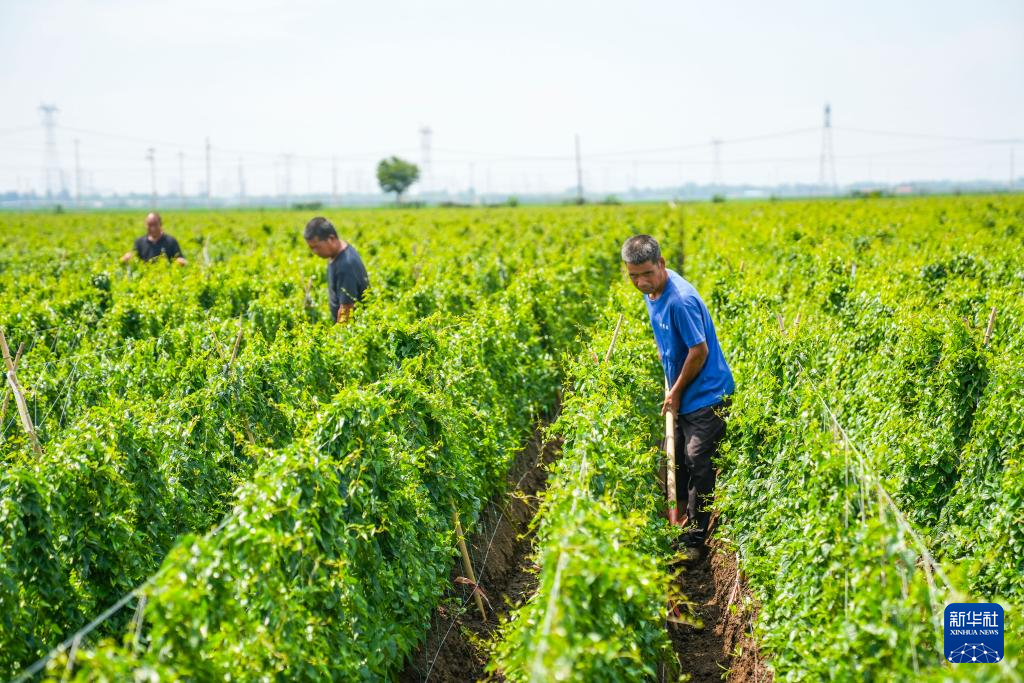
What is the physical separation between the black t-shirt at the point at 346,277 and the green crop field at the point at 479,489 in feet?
2.40

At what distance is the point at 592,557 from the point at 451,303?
745 centimetres

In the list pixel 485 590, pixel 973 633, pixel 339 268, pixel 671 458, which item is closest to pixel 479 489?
pixel 485 590

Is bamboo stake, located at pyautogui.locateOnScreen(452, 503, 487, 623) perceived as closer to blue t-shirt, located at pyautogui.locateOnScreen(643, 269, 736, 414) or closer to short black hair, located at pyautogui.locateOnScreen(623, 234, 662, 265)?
→ blue t-shirt, located at pyautogui.locateOnScreen(643, 269, 736, 414)

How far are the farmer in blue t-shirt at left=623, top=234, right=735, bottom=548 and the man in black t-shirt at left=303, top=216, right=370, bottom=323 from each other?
11.7 feet

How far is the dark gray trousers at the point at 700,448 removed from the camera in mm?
6051

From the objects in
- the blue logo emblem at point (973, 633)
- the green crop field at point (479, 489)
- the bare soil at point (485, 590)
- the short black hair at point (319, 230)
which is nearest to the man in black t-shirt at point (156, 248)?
the green crop field at point (479, 489)

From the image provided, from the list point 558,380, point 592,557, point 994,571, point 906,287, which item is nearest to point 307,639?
point 592,557

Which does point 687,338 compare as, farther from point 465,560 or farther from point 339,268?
point 339,268

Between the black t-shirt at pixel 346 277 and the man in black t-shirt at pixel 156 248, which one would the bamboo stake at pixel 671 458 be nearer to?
the black t-shirt at pixel 346 277

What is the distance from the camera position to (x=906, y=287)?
9.61 m

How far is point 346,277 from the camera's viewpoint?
332 inches

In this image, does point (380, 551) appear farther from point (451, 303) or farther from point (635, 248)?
point (451, 303)

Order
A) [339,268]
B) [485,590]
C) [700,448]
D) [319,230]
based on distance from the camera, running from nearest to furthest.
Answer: [700,448] → [485,590] → [319,230] → [339,268]

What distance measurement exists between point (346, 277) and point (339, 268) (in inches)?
4.7
